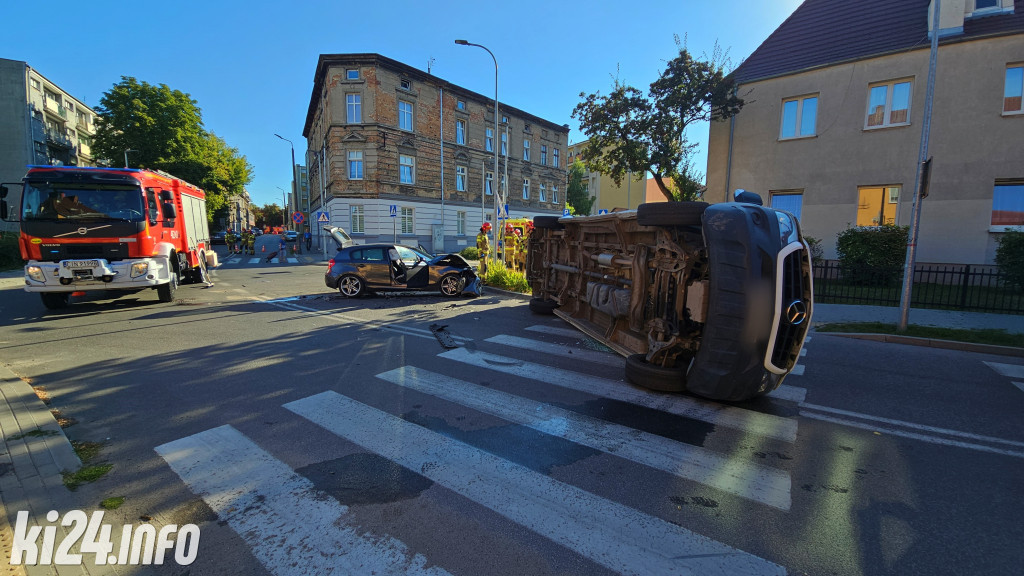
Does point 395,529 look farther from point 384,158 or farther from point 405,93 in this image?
point 405,93

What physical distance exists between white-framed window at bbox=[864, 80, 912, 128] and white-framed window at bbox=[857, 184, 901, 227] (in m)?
2.17

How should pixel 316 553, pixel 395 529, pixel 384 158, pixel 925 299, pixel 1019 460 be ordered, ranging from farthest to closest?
pixel 384 158
pixel 925 299
pixel 1019 460
pixel 395 529
pixel 316 553

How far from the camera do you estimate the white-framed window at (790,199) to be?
54.1 feet

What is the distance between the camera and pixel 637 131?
764 inches

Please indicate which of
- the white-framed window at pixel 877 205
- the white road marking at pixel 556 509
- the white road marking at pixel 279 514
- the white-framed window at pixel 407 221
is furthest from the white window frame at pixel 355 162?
the white road marking at pixel 279 514

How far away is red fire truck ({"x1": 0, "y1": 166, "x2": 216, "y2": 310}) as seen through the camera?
8438 millimetres

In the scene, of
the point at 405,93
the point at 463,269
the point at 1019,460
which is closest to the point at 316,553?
the point at 1019,460

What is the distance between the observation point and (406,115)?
→ 30.9 m

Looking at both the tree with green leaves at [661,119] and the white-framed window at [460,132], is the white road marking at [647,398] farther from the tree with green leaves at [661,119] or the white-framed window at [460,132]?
the white-framed window at [460,132]

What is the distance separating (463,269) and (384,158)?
2095 cm

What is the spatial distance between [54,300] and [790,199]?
2214 cm

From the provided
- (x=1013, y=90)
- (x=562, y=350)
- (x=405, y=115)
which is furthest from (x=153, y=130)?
(x=1013, y=90)

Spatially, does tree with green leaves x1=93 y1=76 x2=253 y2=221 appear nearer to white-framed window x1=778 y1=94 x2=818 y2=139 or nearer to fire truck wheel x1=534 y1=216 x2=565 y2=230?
fire truck wheel x1=534 y1=216 x2=565 y2=230

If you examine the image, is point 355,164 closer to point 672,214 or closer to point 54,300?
point 54,300
